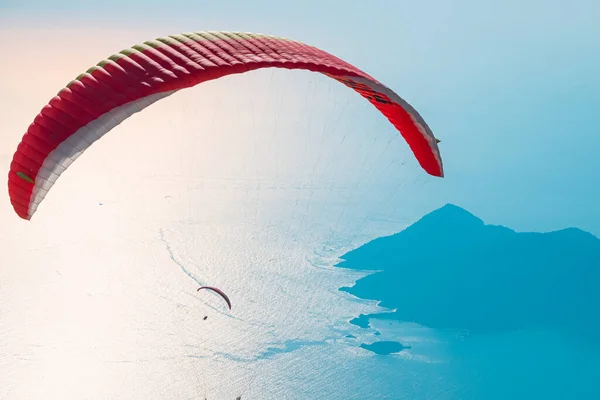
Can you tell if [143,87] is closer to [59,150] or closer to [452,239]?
[59,150]

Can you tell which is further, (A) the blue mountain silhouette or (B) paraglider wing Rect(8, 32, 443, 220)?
(A) the blue mountain silhouette

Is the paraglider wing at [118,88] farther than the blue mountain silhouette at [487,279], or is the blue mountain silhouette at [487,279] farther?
the blue mountain silhouette at [487,279]

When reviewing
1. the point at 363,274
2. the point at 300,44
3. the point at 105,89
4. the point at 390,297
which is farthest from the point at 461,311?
the point at 105,89

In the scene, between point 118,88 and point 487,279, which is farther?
point 487,279
